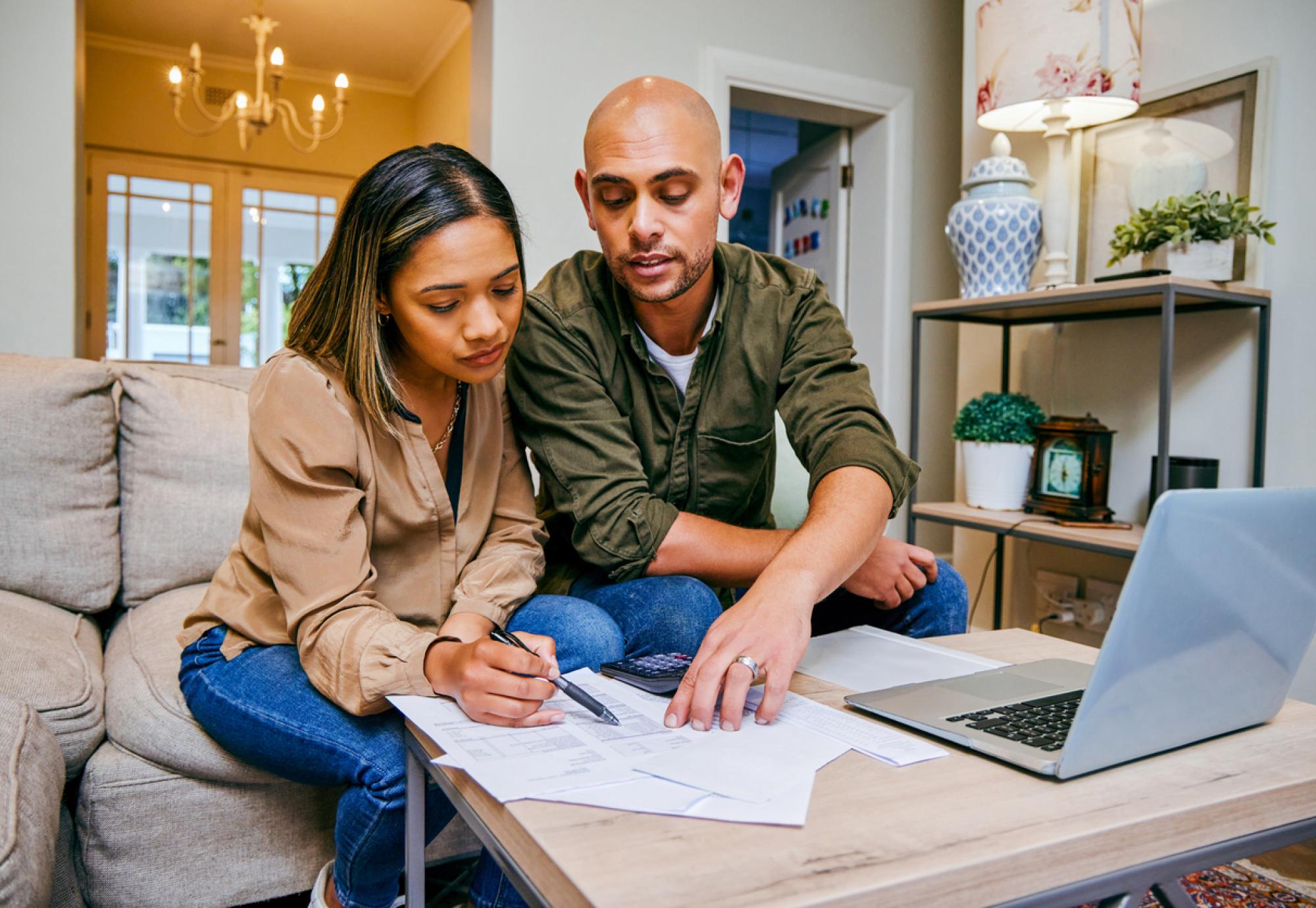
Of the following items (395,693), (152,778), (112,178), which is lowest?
(152,778)

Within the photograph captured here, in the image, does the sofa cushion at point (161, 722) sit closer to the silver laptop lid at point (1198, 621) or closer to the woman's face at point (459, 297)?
the woman's face at point (459, 297)

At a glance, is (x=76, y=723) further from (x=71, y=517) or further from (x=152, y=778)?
(x=71, y=517)

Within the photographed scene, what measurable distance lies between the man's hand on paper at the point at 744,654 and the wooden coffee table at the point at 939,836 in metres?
0.10

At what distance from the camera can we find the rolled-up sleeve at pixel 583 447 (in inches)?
47.9

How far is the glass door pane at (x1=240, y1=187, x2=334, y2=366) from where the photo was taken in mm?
5441

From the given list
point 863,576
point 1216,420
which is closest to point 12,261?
point 863,576

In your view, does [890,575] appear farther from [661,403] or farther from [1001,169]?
[1001,169]

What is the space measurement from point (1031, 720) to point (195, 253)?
220 inches

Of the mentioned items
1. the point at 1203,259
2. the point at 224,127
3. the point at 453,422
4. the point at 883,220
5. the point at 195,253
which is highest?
the point at 224,127

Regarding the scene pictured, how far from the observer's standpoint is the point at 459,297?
1.04 meters

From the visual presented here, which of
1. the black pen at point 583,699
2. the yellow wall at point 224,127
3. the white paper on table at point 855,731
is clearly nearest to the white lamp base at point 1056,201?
the white paper on table at point 855,731

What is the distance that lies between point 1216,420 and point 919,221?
165cm

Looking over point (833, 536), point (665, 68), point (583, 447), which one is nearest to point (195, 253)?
point (665, 68)

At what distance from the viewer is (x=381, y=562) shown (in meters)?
1.12
